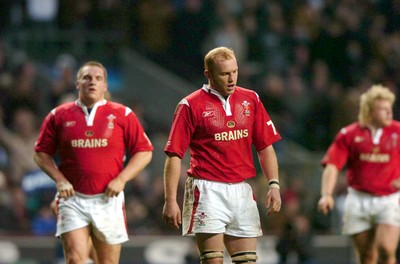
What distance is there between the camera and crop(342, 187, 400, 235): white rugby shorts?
38.8ft

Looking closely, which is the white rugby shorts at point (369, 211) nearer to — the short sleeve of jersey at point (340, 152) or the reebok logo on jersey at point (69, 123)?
the short sleeve of jersey at point (340, 152)

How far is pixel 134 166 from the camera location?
1032cm

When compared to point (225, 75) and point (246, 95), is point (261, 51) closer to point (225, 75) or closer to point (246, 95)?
point (246, 95)

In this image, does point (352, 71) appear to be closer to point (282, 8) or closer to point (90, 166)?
point (282, 8)

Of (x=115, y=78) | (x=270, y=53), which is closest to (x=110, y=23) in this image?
(x=115, y=78)

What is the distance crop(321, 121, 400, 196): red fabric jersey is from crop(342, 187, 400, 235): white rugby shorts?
79mm

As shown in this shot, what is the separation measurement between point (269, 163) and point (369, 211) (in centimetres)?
290

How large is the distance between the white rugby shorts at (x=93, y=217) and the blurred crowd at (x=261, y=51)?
248 inches

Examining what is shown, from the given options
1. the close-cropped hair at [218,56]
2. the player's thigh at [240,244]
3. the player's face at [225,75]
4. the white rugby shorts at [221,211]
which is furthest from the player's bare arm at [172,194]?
the close-cropped hair at [218,56]

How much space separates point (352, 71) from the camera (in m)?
19.4

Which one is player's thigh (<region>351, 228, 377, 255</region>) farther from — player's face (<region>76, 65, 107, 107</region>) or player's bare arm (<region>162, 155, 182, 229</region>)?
player's bare arm (<region>162, 155, 182, 229</region>)

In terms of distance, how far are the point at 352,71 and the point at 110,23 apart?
4.20 meters

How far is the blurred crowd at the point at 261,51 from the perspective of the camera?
56.2 ft

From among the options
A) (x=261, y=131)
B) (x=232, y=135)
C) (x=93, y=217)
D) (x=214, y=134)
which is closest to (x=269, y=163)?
(x=261, y=131)
